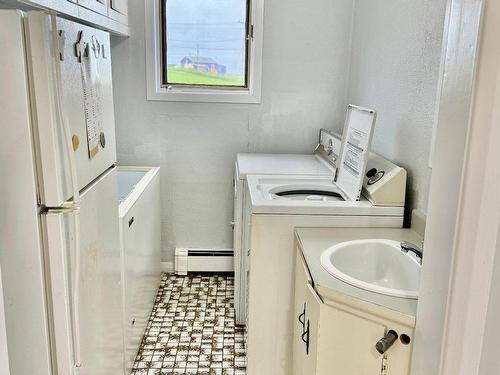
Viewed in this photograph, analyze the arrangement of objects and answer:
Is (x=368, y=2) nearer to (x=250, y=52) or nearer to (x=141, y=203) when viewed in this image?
(x=250, y=52)

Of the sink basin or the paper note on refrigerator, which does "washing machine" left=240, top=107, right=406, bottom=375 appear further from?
the paper note on refrigerator

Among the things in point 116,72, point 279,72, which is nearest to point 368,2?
point 279,72

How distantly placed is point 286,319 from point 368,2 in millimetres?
1980

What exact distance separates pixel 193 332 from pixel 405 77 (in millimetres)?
1830

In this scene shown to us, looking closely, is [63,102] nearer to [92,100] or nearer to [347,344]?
[92,100]

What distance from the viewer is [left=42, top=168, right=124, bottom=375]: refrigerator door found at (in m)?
1.25

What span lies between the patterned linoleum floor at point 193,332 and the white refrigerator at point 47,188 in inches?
38.9

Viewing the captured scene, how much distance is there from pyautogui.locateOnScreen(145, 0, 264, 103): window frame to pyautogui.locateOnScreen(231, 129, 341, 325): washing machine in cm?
44

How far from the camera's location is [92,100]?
1503 millimetres

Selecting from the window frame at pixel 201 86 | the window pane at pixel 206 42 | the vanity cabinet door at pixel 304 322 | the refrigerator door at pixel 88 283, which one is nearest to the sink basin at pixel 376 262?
the vanity cabinet door at pixel 304 322

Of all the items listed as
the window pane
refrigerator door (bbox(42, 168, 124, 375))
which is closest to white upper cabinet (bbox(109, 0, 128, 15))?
the window pane

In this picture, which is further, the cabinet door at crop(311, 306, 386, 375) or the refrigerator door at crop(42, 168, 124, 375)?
the cabinet door at crop(311, 306, 386, 375)

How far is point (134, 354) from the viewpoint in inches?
95.1

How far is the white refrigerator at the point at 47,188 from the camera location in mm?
1103
